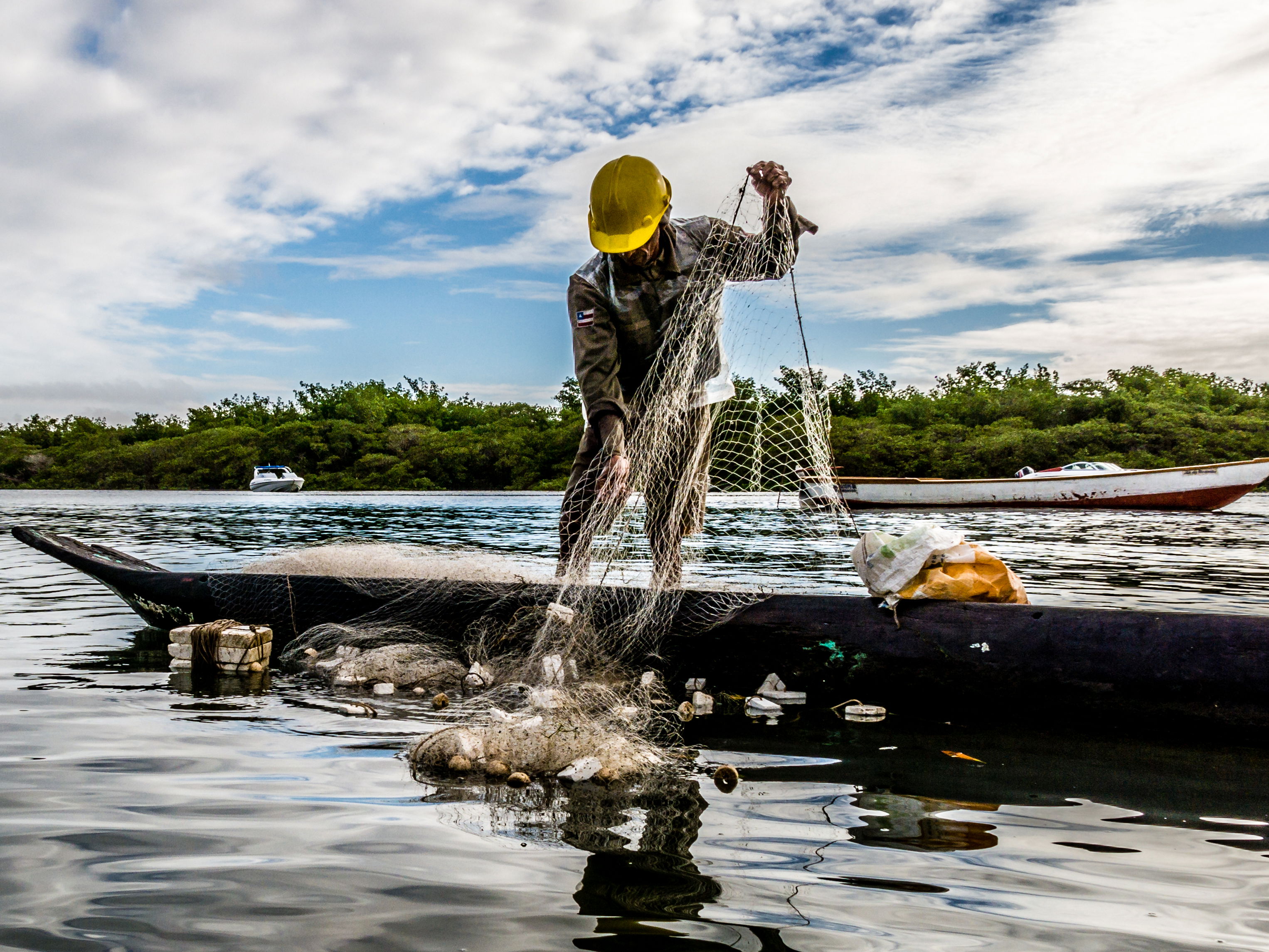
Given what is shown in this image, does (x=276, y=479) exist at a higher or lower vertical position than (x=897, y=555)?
higher

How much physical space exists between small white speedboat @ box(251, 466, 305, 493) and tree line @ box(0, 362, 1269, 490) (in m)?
8.66

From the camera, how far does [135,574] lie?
508 centimetres

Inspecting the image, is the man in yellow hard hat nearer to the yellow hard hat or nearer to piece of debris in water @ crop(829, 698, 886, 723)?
the yellow hard hat

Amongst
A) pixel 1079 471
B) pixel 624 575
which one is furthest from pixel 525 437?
A: pixel 624 575

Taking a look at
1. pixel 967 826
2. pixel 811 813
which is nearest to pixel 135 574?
pixel 811 813

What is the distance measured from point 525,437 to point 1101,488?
1888 inches

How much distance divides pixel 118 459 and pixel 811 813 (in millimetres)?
85089

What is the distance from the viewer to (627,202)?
12.6 feet

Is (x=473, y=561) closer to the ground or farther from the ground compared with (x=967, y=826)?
farther from the ground

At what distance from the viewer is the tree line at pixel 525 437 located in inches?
1833

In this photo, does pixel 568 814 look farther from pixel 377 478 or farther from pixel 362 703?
pixel 377 478

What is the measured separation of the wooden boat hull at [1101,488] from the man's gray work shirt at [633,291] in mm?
17012

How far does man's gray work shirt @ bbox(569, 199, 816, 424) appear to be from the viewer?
13.8 feet

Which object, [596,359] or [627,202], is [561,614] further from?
[627,202]
